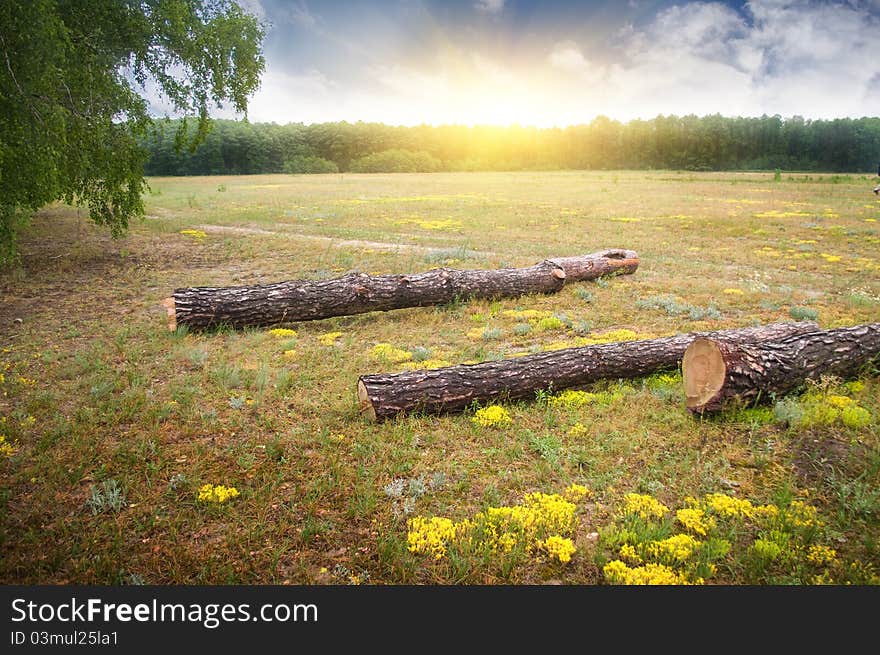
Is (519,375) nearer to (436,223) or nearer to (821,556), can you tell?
(821,556)

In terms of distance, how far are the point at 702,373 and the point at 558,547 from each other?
3.58 metres

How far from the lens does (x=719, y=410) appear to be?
6.32 meters

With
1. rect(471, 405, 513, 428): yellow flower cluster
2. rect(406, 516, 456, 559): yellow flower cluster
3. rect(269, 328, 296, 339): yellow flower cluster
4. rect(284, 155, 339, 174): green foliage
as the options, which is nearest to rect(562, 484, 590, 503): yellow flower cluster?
rect(406, 516, 456, 559): yellow flower cluster

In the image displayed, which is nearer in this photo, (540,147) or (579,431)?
(579,431)

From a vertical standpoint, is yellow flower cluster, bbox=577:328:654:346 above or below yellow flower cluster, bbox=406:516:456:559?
above

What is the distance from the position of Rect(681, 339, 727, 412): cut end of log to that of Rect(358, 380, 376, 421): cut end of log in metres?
4.26

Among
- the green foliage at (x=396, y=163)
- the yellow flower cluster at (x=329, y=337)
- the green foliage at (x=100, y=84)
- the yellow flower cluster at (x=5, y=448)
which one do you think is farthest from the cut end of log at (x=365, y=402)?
the green foliage at (x=396, y=163)

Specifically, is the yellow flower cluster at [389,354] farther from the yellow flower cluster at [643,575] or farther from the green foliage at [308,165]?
the green foliage at [308,165]

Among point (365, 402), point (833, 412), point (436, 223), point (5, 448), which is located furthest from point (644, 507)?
point (436, 223)

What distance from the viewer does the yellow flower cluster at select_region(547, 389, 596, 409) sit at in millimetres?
6797

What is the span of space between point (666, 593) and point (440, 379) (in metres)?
3.68

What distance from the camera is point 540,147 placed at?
117812mm

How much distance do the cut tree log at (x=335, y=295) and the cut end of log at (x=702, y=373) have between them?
6.02 meters

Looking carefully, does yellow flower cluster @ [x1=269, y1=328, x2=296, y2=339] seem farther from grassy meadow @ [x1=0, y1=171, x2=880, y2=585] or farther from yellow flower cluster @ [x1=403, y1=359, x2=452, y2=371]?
yellow flower cluster @ [x1=403, y1=359, x2=452, y2=371]
